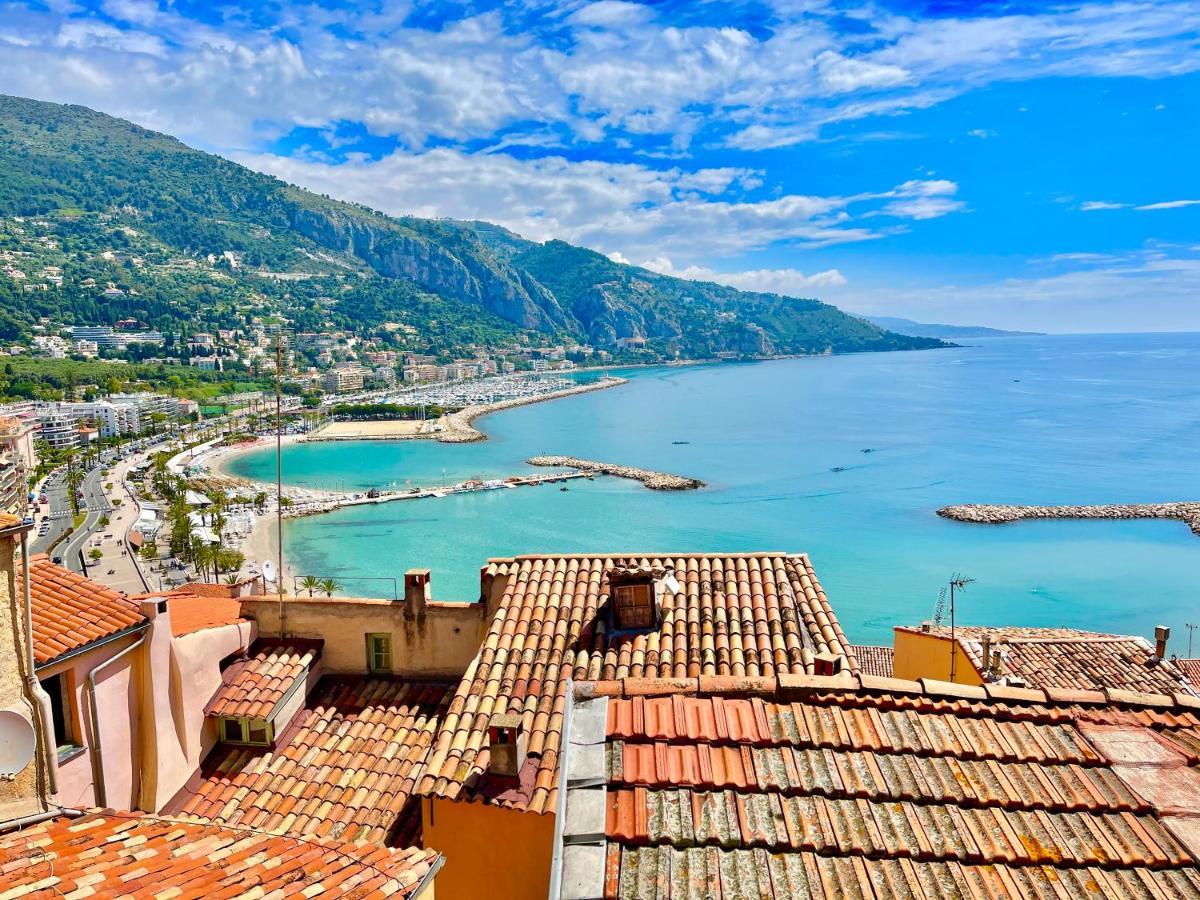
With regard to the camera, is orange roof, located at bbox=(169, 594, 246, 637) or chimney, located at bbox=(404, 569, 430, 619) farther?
chimney, located at bbox=(404, 569, 430, 619)

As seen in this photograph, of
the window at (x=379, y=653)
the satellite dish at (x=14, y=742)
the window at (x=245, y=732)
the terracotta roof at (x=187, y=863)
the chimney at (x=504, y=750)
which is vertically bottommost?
the window at (x=245, y=732)

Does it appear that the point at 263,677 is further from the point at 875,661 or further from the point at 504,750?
the point at 875,661

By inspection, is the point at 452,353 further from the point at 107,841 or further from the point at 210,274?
the point at 107,841

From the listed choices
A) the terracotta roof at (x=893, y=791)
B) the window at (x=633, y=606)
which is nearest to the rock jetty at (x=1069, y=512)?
the window at (x=633, y=606)

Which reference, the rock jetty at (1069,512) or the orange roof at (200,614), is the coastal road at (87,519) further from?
the rock jetty at (1069,512)

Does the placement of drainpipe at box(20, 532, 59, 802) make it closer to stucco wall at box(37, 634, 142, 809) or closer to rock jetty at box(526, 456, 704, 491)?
stucco wall at box(37, 634, 142, 809)

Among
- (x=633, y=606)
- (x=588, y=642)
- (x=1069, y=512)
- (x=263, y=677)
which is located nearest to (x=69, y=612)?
(x=263, y=677)

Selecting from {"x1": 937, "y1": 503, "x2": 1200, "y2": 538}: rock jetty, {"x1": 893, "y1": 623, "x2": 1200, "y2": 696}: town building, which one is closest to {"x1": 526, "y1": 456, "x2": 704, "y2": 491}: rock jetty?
{"x1": 937, "y1": 503, "x2": 1200, "y2": 538}: rock jetty
